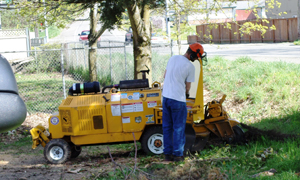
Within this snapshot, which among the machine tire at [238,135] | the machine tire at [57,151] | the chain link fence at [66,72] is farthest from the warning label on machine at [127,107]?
the chain link fence at [66,72]

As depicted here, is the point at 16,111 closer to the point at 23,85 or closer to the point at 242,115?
the point at 242,115

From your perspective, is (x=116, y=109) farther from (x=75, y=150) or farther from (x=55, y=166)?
(x=55, y=166)

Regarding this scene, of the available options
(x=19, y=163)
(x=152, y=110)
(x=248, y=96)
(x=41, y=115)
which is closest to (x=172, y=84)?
(x=152, y=110)

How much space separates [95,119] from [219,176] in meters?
2.70

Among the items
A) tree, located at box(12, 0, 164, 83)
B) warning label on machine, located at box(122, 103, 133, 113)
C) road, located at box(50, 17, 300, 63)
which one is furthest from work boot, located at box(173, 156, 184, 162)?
road, located at box(50, 17, 300, 63)

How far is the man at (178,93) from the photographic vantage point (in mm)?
5391

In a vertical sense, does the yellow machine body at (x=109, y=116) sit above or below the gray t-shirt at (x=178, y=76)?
below

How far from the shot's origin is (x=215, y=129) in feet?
21.1

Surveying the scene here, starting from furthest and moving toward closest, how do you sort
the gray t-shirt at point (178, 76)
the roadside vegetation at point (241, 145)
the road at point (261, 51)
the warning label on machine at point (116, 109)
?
the road at point (261, 51), the warning label on machine at point (116, 109), the gray t-shirt at point (178, 76), the roadside vegetation at point (241, 145)

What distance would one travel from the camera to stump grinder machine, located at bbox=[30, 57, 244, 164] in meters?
6.21

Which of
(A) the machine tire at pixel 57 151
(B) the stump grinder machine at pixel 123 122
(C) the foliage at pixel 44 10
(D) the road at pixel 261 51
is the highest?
(C) the foliage at pixel 44 10

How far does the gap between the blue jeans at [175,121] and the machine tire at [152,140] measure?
0.69 metres

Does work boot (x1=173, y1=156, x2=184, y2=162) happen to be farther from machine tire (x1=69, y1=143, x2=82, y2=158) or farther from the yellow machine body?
machine tire (x1=69, y1=143, x2=82, y2=158)

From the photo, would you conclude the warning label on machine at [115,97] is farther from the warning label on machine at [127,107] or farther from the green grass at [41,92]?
the green grass at [41,92]
